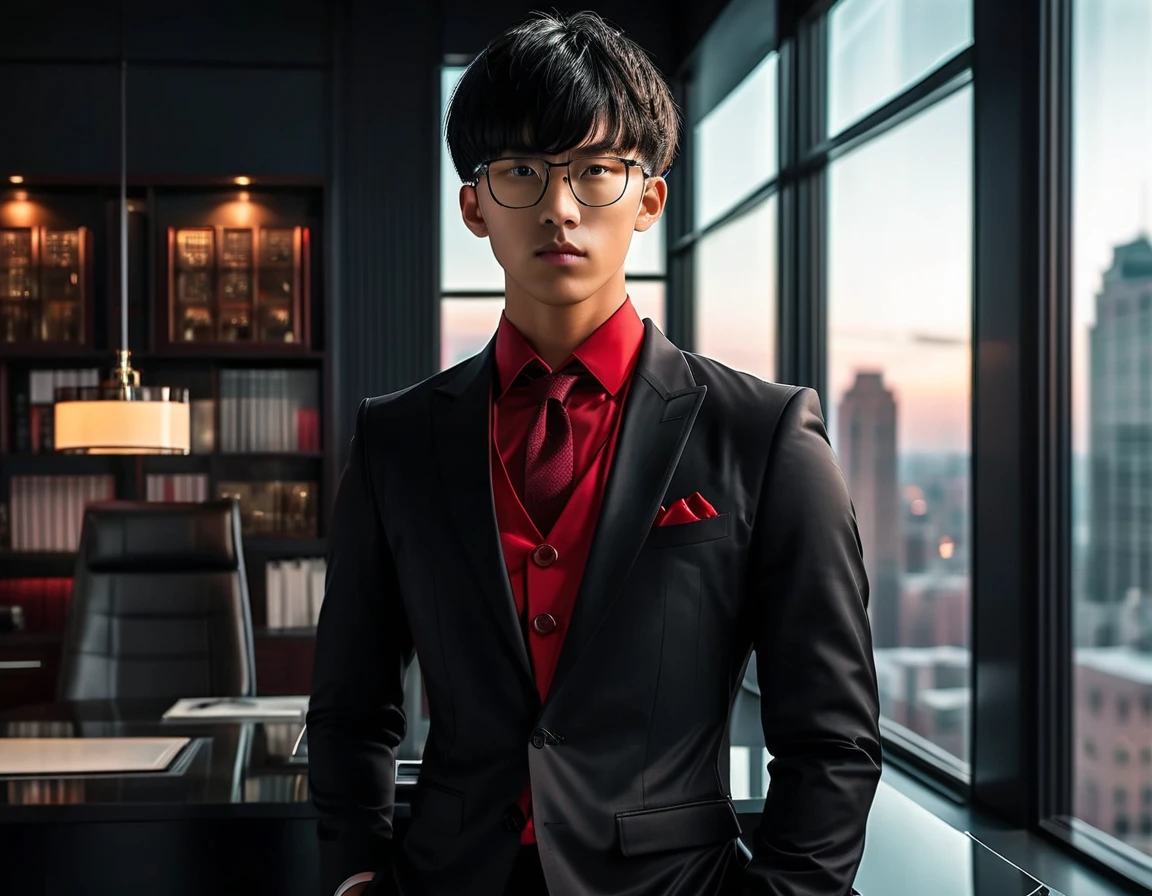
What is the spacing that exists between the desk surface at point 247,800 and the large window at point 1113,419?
0.61 meters

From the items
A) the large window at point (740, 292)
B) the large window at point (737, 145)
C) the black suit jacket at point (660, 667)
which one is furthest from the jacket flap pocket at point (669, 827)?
the large window at point (737, 145)

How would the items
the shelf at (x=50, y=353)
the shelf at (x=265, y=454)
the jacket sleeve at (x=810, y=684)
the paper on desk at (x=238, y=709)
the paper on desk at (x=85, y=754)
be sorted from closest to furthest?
the jacket sleeve at (x=810, y=684), the paper on desk at (x=85, y=754), the paper on desk at (x=238, y=709), the shelf at (x=50, y=353), the shelf at (x=265, y=454)

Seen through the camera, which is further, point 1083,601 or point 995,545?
point 995,545

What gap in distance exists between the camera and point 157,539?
348cm

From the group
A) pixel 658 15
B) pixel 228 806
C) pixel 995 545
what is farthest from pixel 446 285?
pixel 228 806

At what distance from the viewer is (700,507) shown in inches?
39.0

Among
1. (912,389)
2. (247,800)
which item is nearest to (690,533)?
(247,800)

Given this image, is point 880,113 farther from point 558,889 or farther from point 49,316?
point 49,316

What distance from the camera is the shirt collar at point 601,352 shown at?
108cm

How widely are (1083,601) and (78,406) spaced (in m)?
2.59

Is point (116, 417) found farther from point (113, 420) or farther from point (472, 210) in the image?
point (472, 210)

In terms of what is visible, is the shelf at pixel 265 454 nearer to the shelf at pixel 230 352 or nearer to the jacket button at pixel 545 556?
the shelf at pixel 230 352

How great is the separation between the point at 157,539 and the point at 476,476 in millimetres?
2717

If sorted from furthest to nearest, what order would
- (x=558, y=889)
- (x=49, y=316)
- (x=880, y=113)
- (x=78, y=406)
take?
1. (x=49, y=316)
2. (x=880, y=113)
3. (x=78, y=406)
4. (x=558, y=889)
